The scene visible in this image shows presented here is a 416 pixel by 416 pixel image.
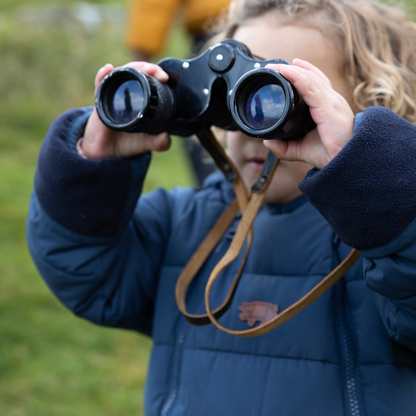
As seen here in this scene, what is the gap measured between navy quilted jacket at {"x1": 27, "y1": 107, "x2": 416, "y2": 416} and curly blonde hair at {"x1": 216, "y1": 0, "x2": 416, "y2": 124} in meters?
0.32

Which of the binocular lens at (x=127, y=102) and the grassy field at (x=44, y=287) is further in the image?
the grassy field at (x=44, y=287)

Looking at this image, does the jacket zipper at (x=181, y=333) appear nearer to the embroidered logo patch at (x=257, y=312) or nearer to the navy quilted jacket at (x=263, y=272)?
the navy quilted jacket at (x=263, y=272)

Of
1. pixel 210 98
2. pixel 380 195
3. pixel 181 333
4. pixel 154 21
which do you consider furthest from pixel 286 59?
pixel 154 21

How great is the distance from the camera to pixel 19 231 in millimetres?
→ 3152

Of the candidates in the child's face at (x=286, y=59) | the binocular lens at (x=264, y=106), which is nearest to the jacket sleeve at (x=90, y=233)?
the child's face at (x=286, y=59)

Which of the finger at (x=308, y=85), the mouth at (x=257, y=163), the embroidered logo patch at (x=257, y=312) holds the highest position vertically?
the finger at (x=308, y=85)

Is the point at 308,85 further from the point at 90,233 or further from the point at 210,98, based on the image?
the point at 90,233

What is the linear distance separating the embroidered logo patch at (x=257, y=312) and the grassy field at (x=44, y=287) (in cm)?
115

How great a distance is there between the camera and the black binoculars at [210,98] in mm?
968

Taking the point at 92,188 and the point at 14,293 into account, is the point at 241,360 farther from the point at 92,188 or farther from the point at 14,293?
the point at 14,293

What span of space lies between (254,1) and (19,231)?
7.23 feet

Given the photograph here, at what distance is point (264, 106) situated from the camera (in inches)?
39.7

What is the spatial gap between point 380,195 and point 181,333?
0.59m

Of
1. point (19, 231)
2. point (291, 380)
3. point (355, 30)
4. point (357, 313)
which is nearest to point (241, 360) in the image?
point (291, 380)
